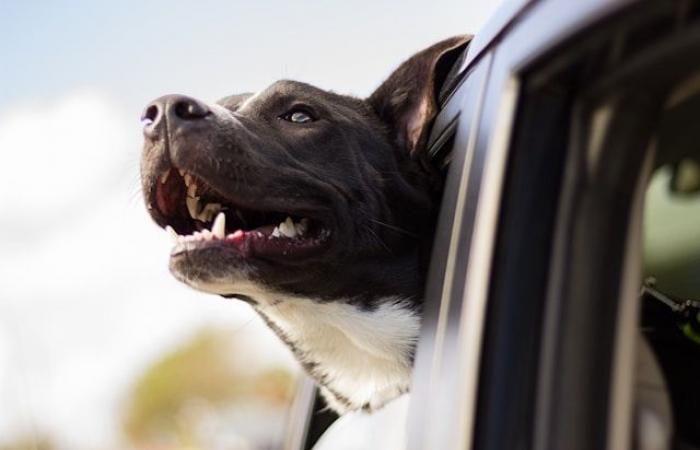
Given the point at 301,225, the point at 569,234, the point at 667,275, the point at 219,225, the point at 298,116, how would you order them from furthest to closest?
the point at 298,116 < the point at 301,225 < the point at 219,225 < the point at 667,275 < the point at 569,234

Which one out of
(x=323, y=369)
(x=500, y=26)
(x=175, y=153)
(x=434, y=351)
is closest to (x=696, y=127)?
(x=500, y=26)

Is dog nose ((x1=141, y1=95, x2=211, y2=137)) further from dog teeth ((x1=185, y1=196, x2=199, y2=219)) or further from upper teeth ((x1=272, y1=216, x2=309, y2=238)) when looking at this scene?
upper teeth ((x1=272, y1=216, x2=309, y2=238))

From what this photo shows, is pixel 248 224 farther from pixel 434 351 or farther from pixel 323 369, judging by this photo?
pixel 434 351

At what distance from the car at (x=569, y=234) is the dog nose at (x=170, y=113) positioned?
1298 millimetres

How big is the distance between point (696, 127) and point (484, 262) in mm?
370

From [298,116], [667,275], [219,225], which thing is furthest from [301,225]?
[667,275]

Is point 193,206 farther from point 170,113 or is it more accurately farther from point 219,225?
point 170,113

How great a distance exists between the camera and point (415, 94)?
10.6ft

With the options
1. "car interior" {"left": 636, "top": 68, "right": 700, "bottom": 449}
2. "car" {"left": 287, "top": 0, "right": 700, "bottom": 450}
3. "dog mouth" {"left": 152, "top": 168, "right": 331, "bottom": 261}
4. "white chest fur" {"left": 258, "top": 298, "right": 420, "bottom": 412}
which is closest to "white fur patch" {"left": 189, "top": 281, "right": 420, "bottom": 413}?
"white chest fur" {"left": 258, "top": 298, "right": 420, "bottom": 412}

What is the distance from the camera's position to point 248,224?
315 cm

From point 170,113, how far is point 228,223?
1.38ft

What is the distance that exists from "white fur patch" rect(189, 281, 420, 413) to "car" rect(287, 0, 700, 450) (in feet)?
4.25

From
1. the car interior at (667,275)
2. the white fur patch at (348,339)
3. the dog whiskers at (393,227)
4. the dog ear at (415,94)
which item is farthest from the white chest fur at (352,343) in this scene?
the car interior at (667,275)

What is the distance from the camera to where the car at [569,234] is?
142cm
